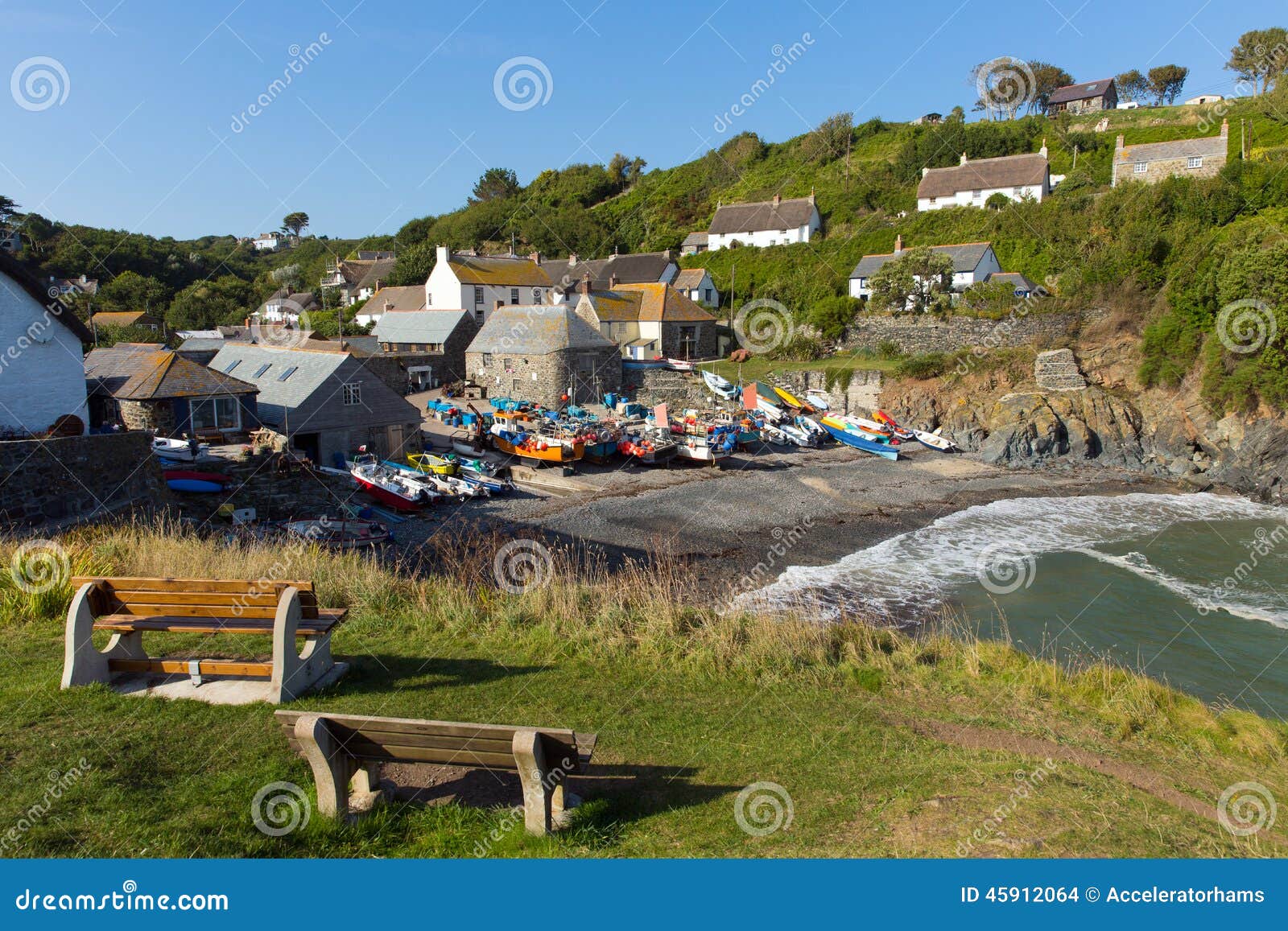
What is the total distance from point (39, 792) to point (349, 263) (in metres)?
93.1

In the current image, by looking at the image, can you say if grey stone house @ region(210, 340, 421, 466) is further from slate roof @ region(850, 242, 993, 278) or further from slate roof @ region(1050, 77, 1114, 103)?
slate roof @ region(1050, 77, 1114, 103)

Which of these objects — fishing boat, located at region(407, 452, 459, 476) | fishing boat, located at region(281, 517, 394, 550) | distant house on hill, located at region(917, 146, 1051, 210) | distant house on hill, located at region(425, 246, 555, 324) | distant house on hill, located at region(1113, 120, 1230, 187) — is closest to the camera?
fishing boat, located at region(281, 517, 394, 550)

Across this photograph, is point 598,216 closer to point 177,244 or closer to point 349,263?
point 349,263

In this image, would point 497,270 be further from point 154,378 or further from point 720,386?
point 154,378

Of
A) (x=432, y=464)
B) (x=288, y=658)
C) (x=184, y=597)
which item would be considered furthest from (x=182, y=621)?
(x=432, y=464)

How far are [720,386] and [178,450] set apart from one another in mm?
25503

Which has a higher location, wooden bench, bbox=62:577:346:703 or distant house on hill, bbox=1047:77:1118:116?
distant house on hill, bbox=1047:77:1118:116

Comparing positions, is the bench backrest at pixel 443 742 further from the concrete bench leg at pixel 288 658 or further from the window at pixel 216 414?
the window at pixel 216 414

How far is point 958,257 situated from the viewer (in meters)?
48.6

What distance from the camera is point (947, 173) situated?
62188 mm

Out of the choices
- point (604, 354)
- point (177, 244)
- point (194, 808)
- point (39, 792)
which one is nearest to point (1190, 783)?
point (194, 808)

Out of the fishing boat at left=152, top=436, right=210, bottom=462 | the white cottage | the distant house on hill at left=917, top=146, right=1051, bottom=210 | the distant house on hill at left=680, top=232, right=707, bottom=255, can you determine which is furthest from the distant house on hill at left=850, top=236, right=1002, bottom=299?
the white cottage

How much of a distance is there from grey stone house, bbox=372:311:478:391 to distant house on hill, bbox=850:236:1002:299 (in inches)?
987

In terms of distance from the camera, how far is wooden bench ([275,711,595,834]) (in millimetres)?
4757
